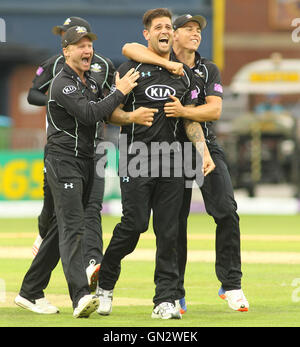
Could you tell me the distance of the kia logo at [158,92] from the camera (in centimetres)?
840

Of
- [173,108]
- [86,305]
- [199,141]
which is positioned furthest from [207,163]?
[86,305]

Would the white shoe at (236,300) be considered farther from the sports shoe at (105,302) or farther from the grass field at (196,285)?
the sports shoe at (105,302)

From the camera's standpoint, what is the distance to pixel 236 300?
28.7 ft

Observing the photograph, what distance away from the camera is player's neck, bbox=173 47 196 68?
8.82 meters

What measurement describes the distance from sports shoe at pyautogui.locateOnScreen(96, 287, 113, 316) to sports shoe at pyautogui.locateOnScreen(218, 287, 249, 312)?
0.98 m

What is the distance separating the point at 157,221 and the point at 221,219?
0.61 metres

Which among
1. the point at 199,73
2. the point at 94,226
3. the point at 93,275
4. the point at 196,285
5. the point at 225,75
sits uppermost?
→ the point at 225,75

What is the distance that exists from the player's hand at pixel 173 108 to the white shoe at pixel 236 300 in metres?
1.56

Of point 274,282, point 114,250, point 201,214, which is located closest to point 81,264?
point 114,250

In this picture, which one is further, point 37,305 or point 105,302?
point 37,305

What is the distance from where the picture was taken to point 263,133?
25031 mm

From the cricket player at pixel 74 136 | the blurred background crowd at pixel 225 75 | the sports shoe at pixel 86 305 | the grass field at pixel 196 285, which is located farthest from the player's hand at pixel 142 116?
the blurred background crowd at pixel 225 75

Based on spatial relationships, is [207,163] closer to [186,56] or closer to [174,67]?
[174,67]
